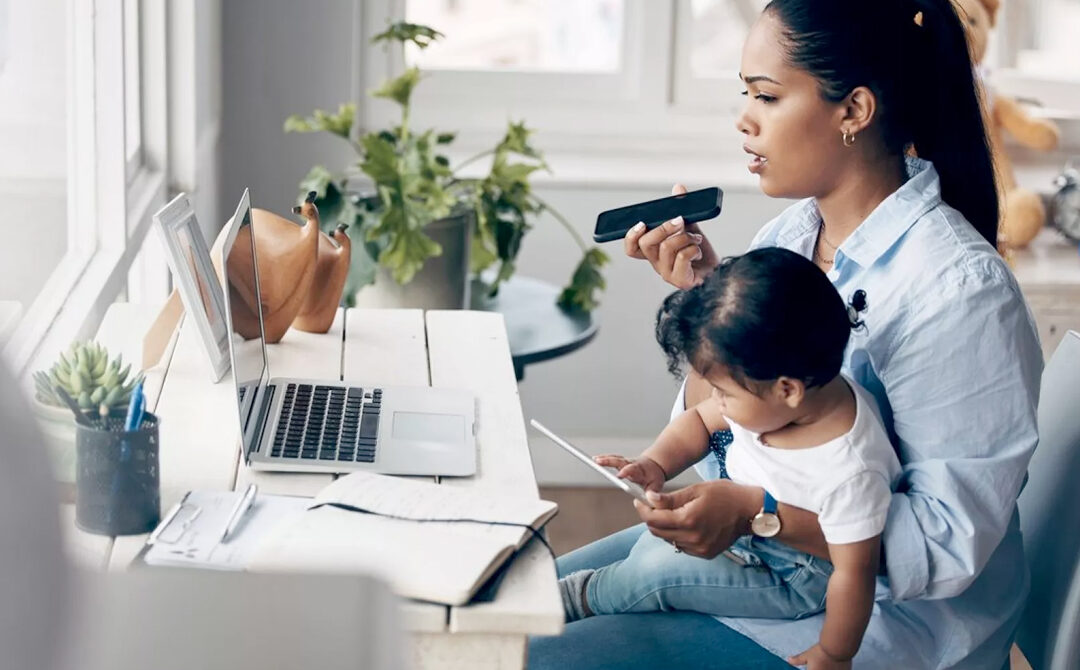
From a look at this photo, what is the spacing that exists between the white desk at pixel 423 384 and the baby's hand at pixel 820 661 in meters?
0.29

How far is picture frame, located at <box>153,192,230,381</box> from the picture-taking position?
4.51ft

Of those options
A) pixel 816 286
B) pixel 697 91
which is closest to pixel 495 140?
pixel 697 91

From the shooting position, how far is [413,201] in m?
2.12

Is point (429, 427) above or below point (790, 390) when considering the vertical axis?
below

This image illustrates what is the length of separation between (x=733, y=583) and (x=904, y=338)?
0.95ft

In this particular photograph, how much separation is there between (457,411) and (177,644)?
3.08 feet

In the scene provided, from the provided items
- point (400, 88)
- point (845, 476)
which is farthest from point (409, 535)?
point (400, 88)

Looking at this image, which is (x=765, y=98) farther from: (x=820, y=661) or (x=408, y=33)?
(x=408, y=33)

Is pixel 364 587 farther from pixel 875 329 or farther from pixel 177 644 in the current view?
pixel 875 329

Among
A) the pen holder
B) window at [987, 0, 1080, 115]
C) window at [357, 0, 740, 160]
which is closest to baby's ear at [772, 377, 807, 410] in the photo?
the pen holder

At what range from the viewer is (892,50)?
1.28 metres

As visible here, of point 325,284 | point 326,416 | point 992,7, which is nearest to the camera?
point 326,416

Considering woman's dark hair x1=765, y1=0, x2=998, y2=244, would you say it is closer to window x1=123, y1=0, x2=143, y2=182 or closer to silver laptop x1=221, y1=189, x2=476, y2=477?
silver laptop x1=221, y1=189, x2=476, y2=477

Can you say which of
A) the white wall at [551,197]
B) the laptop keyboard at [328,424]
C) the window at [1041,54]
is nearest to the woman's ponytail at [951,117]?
the laptop keyboard at [328,424]
